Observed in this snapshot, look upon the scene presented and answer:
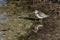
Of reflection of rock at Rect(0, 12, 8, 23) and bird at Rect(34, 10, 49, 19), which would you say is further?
bird at Rect(34, 10, 49, 19)

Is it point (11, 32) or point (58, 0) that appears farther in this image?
point (58, 0)

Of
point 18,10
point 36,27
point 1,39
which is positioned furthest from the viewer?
point 18,10

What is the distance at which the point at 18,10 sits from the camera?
6.58 m

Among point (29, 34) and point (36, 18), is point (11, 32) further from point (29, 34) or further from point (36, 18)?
point (36, 18)

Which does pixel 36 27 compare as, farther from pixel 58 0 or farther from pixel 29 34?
pixel 58 0

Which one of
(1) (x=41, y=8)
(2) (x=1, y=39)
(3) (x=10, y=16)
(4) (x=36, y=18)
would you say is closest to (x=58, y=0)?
(1) (x=41, y=8)

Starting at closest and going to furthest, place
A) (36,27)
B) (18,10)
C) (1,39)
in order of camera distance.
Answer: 1. (1,39)
2. (36,27)
3. (18,10)

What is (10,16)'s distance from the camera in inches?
243

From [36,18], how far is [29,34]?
976mm

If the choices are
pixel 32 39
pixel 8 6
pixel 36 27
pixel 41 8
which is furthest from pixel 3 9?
pixel 32 39

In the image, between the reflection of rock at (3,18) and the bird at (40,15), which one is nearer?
the reflection of rock at (3,18)

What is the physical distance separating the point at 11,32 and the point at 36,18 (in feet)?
3.48

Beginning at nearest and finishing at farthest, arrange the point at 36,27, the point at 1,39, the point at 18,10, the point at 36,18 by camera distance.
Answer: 1. the point at 1,39
2. the point at 36,27
3. the point at 36,18
4. the point at 18,10

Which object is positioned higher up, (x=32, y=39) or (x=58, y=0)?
(x=58, y=0)
